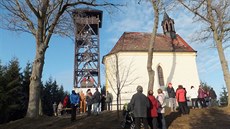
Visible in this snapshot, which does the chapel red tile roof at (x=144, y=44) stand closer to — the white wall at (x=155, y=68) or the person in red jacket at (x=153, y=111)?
the white wall at (x=155, y=68)

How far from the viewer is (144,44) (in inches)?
1212

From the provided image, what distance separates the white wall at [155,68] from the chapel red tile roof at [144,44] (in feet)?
1.68

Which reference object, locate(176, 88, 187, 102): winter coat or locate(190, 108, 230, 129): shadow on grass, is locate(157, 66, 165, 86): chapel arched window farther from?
locate(176, 88, 187, 102): winter coat

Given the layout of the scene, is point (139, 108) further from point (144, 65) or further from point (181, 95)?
point (144, 65)

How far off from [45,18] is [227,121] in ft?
35.2

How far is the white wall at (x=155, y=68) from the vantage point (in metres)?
27.9

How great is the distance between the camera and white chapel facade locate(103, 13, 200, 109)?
91.2 feet

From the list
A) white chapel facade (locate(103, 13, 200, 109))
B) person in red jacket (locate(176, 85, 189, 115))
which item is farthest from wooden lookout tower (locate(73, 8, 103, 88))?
person in red jacket (locate(176, 85, 189, 115))

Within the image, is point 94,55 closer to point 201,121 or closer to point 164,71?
point 164,71

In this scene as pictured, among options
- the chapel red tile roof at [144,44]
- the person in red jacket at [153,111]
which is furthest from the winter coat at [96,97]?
the chapel red tile roof at [144,44]

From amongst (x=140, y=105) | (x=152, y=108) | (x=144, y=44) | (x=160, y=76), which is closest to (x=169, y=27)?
(x=144, y=44)

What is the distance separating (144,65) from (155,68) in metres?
1.46

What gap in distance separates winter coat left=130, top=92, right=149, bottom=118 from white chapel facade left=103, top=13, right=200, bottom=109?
1703 centimetres

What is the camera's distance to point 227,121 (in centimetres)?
1223
